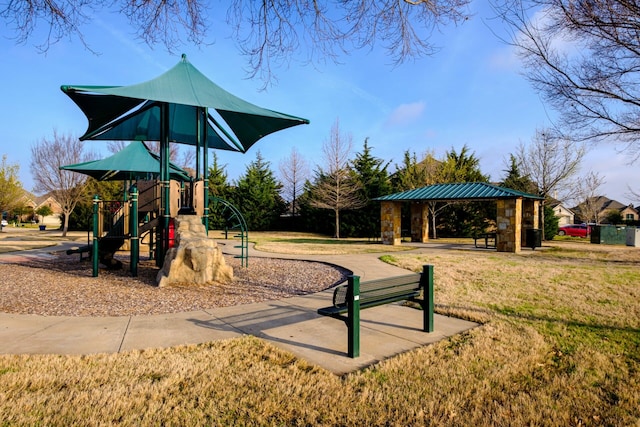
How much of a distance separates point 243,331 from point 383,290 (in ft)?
5.88

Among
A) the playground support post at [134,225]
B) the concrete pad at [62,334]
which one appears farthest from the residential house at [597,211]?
the concrete pad at [62,334]

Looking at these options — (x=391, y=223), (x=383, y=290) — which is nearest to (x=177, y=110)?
(x=383, y=290)

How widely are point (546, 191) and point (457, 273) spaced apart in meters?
21.7

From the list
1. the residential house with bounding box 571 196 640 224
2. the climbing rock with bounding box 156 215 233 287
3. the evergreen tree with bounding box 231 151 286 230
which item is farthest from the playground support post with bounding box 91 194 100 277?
the residential house with bounding box 571 196 640 224

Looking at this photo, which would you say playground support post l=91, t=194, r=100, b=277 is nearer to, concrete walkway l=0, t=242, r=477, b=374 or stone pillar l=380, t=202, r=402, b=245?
concrete walkway l=0, t=242, r=477, b=374

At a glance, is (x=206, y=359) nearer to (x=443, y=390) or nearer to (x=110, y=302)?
(x=443, y=390)

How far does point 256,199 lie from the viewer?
35344 mm

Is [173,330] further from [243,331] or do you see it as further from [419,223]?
[419,223]

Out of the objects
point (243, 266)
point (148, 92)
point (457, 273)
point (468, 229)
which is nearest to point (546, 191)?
point (468, 229)

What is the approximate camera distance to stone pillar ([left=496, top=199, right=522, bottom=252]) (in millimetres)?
17656

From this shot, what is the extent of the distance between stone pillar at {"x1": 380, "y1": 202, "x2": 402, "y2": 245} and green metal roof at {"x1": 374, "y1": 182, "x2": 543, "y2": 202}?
2.02 ft

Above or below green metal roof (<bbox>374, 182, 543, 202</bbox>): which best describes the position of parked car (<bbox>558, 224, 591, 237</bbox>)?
below

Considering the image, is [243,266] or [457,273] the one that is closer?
[457,273]

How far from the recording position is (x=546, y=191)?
27.3 metres
